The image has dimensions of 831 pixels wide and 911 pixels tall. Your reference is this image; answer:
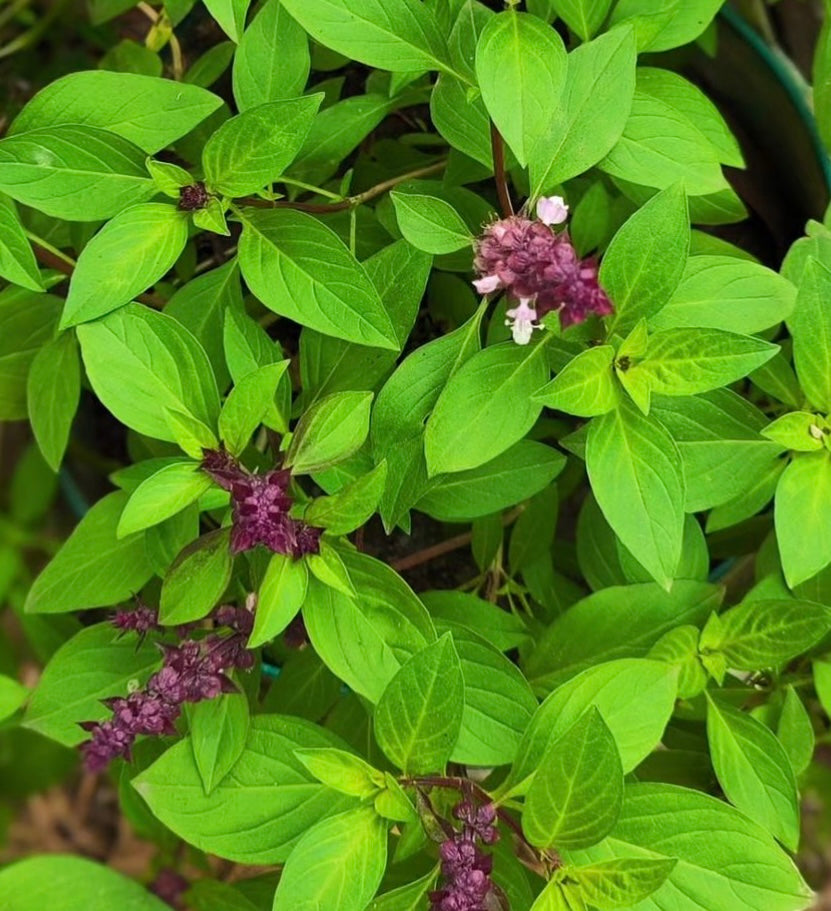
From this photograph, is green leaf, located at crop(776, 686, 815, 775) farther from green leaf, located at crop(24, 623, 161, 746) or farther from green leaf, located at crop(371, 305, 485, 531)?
green leaf, located at crop(24, 623, 161, 746)

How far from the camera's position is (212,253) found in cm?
94

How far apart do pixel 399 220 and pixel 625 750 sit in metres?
0.36

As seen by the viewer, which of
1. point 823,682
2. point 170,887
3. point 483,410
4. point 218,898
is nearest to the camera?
point 483,410

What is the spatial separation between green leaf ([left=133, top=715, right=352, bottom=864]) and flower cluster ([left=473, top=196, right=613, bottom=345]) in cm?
33

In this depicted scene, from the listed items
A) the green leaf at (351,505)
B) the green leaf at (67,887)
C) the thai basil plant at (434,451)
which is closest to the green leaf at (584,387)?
the thai basil plant at (434,451)

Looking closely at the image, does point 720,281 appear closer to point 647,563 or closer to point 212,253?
point 647,563

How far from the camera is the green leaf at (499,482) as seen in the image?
2.39ft

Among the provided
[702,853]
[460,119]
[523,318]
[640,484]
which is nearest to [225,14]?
[460,119]

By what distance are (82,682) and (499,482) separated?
343mm

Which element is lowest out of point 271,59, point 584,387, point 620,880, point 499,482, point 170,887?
point 170,887

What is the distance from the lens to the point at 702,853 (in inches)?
26.3

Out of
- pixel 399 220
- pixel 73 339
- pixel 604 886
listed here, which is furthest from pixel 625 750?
pixel 73 339

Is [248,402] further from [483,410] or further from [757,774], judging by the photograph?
[757,774]

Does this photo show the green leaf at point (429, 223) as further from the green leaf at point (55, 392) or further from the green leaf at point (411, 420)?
the green leaf at point (55, 392)
